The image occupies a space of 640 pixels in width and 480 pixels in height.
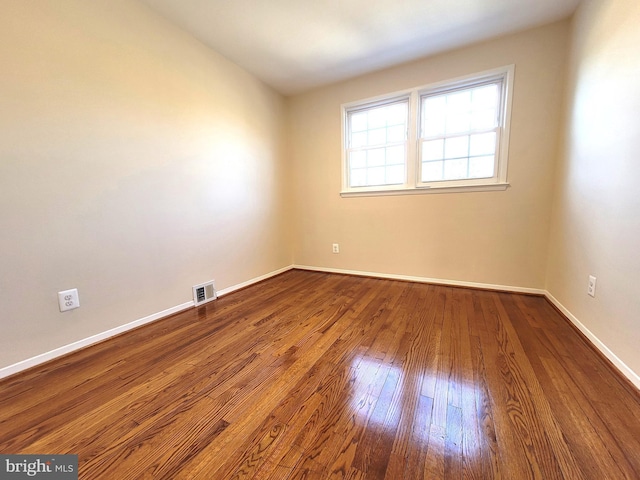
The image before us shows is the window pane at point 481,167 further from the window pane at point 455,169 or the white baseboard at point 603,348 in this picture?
the white baseboard at point 603,348

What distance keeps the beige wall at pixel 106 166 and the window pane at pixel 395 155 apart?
178 cm

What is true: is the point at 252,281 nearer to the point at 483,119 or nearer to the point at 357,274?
the point at 357,274

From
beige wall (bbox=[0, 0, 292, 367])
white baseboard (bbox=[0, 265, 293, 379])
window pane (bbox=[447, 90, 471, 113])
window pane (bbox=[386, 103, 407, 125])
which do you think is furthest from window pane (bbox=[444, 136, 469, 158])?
white baseboard (bbox=[0, 265, 293, 379])

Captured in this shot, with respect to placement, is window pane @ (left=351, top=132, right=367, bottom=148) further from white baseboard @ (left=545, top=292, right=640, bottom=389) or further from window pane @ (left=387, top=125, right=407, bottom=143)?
white baseboard @ (left=545, top=292, right=640, bottom=389)

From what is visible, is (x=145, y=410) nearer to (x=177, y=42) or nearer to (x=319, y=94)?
(x=177, y=42)

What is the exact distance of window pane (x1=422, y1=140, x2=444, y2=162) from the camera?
2639mm

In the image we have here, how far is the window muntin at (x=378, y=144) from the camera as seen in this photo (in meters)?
2.85

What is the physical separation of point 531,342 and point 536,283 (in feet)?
3.72

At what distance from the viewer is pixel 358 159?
10.3 ft

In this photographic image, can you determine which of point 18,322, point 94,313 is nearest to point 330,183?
point 94,313

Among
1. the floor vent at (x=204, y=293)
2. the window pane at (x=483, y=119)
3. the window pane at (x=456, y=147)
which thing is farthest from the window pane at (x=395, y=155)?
the floor vent at (x=204, y=293)

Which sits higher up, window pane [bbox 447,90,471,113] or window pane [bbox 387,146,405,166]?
window pane [bbox 447,90,471,113]

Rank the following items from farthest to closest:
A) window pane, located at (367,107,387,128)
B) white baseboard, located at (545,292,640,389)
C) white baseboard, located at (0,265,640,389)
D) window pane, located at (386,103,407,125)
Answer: window pane, located at (367,107,387,128) < window pane, located at (386,103,407,125) < white baseboard, located at (0,265,640,389) < white baseboard, located at (545,292,640,389)

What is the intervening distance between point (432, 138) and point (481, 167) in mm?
589
